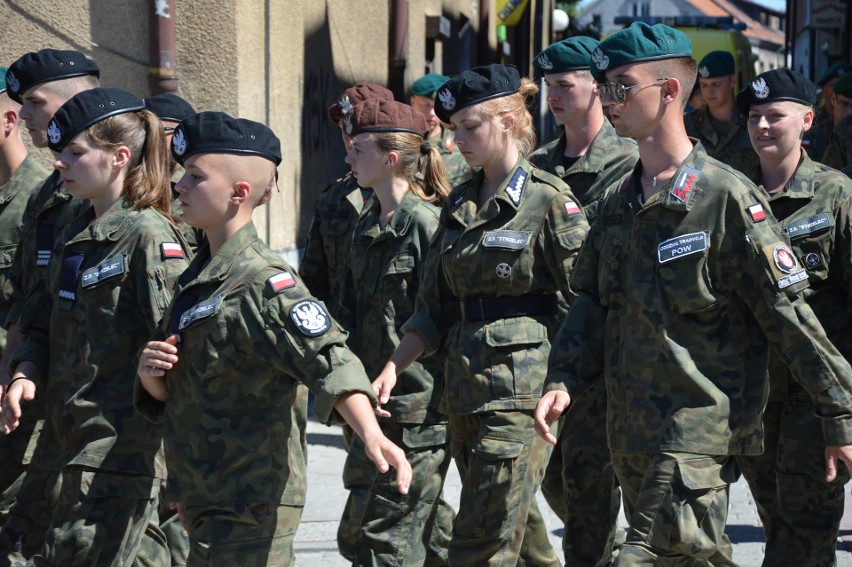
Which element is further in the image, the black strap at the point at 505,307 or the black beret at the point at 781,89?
the black beret at the point at 781,89

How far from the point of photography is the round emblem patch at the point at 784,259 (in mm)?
4262

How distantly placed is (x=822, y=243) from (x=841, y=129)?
4.33 m

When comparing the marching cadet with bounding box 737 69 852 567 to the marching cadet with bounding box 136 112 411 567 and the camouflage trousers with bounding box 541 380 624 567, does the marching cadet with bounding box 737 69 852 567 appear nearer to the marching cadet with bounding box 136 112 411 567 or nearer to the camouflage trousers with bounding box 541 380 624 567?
the camouflage trousers with bounding box 541 380 624 567

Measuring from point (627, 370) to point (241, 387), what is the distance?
1.19 meters

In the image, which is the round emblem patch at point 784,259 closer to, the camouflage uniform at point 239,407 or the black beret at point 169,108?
the camouflage uniform at point 239,407

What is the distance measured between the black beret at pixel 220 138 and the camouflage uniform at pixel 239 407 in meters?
0.32

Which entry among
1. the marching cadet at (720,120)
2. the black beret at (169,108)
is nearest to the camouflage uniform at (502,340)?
the black beret at (169,108)

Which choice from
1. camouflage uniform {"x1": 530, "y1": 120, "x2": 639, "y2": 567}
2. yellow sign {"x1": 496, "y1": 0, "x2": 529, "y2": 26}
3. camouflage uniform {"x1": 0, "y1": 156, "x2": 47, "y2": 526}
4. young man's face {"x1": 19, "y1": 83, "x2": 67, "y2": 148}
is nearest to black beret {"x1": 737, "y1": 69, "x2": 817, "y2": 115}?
camouflage uniform {"x1": 530, "y1": 120, "x2": 639, "y2": 567}

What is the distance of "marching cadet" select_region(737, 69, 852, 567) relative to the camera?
17.9 ft

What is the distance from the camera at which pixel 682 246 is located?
4.36m

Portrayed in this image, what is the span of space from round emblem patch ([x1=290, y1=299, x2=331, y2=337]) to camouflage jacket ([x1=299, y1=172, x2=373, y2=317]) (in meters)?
2.70

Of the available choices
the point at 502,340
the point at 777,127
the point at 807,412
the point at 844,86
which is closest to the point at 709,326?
the point at 502,340

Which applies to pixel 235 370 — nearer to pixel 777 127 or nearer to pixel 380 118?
pixel 380 118

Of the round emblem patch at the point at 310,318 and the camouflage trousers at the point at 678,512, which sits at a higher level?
the round emblem patch at the point at 310,318
